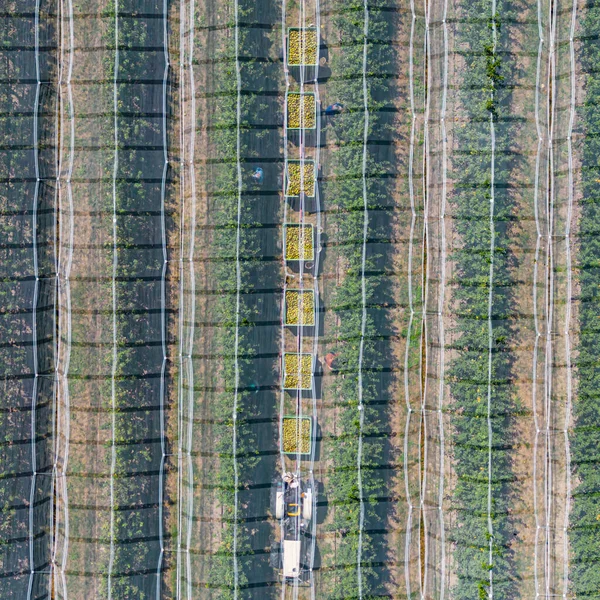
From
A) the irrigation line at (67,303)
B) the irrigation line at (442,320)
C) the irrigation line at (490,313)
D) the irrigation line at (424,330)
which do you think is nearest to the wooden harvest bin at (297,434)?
the irrigation line at (424,330)

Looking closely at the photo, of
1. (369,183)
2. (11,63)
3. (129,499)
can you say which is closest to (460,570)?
(129,499)

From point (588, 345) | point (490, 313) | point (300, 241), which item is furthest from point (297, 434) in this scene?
point (588, 345)

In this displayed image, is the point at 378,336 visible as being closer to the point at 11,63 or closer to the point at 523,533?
the point at 523,533

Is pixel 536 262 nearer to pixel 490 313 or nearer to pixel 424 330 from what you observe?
pixel 490 313

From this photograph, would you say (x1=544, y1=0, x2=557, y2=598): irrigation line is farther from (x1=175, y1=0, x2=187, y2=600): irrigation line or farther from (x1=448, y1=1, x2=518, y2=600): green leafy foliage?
(x1=175, y1=0, x2=187, y2=600): irrigation line

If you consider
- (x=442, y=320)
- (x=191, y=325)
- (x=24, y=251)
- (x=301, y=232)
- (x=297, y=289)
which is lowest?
(x=191, y=325)
